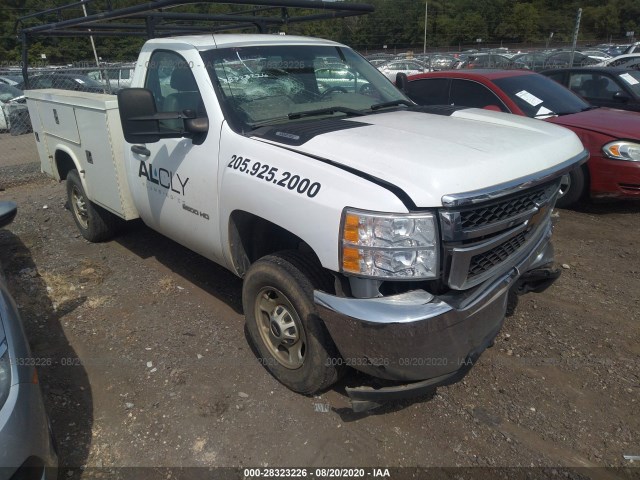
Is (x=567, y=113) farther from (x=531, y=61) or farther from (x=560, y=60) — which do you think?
(x=531, y=61)

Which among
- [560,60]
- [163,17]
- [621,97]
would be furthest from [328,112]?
[560,60]

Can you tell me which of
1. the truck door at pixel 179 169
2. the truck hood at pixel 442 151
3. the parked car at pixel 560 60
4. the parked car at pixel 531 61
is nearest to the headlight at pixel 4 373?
the truck door at pixel 179 169

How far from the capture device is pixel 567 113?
616cm

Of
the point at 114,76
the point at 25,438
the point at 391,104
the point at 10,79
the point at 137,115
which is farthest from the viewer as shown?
the point at 10,79

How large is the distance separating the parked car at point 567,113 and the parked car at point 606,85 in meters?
1.39

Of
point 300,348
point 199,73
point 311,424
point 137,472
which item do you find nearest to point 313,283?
point 300,348

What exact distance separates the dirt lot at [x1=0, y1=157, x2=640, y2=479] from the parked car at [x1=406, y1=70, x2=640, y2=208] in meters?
1.24

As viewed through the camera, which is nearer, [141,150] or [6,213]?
[6,213]

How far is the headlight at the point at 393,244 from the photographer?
2.19m

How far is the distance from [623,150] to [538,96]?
1.37 metres

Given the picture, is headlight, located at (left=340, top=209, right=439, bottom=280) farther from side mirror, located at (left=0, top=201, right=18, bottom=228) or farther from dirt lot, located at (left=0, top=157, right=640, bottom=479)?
side mirror, located at (left=0, top=201, right=18, bottom=228)

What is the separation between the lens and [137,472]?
8.16ft

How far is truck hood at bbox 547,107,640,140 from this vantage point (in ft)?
17.9

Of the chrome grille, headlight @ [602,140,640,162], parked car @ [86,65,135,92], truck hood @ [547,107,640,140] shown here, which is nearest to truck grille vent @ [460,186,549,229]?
the chrome grille
